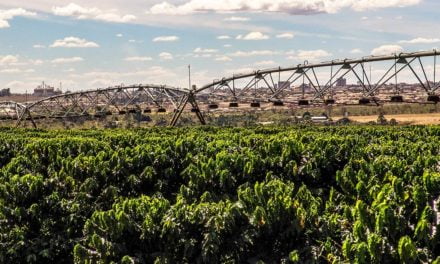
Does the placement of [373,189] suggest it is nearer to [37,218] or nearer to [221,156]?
[221,156]

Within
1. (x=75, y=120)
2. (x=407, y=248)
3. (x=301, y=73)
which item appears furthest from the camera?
(x=75, y=120)

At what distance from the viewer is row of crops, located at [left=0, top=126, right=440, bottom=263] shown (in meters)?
14.6

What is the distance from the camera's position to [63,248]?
59.2 feet

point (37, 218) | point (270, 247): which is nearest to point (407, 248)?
point (270, 247)

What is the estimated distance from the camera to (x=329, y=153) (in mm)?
25047

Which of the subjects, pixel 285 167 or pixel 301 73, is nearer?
pixel 285 167

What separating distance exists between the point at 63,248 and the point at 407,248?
11.0 metres

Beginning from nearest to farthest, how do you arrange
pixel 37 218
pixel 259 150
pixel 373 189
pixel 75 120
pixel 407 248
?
1. pixel 407 248
2. pixel 373 189
3. pixel 37 218
4. pixel 259 150
5. pixel 75 120

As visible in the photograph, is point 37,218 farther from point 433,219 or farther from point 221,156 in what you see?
point 433,219

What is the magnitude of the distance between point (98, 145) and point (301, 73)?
76.4ft

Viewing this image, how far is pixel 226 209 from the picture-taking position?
618 inches

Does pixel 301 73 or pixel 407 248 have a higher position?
pixel 301 73

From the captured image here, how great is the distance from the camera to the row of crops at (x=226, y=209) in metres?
14.6

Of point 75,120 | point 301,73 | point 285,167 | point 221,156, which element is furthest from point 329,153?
point 75,120
